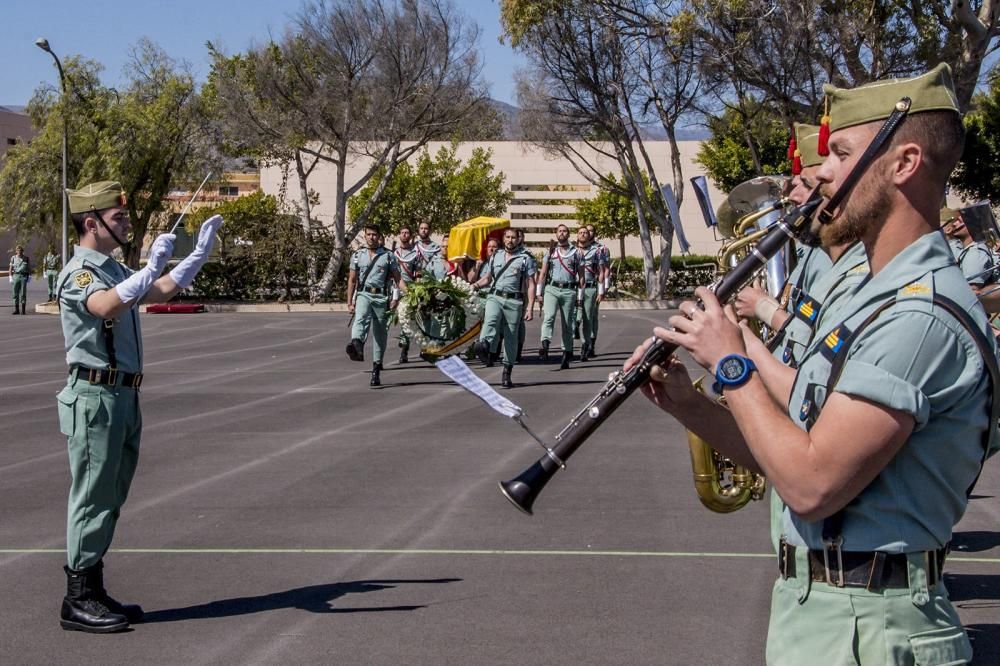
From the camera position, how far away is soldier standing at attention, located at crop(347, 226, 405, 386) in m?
15.9

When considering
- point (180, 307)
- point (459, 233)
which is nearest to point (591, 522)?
point (459, 233)

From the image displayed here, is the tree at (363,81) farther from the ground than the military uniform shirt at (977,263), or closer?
farther from the ground

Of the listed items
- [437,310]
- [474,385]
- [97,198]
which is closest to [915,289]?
[474,385]

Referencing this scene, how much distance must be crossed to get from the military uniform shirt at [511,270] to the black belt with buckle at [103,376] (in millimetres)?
10889

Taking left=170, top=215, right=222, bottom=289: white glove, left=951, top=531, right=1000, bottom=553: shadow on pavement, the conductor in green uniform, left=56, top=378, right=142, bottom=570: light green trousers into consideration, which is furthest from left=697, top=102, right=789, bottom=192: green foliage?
left=56, top=378, right=142, bottom=570: light green trousers

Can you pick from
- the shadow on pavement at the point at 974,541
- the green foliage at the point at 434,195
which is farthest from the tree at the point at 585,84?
the shadow on pavement at the point at 974,541

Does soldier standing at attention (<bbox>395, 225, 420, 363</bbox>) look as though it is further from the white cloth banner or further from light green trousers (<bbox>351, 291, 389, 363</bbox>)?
the white cloth banner

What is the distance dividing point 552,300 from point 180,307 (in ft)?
60.6

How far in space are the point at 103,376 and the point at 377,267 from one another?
33.8 ft

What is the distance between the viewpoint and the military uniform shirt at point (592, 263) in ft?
61.9

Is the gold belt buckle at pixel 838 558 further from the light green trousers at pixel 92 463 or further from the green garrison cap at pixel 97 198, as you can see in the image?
the green garrison cap at pixel 97 198

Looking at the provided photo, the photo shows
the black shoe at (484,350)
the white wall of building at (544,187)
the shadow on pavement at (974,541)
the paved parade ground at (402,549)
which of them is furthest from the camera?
the white wall of building at (544,187)

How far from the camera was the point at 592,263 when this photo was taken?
1902 centimetres

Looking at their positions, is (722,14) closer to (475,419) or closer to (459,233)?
(459,233)
